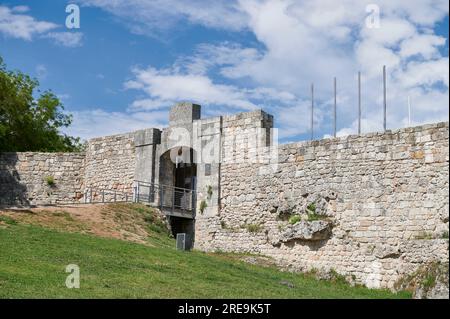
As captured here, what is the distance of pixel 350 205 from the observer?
19.1m

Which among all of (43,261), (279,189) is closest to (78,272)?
(43,261)

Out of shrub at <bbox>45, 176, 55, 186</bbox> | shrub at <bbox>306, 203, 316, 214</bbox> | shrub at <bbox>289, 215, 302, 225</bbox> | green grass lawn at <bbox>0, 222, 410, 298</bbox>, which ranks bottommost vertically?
green grass lawn at <bbox>0, 222, 410, 298</bbox>

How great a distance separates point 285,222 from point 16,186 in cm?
1283

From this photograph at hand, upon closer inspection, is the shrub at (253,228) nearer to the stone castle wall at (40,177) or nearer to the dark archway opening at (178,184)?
the dark archway opening at (178,184)

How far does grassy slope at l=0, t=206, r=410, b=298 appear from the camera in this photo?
1241 cm

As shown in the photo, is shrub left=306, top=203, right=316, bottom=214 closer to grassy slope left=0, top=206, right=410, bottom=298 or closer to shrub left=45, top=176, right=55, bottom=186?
grassy slope left=0, top=206, right=410, bottom=298

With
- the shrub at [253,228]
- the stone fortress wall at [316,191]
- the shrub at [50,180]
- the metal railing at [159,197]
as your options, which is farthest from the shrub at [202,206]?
the shrub at [50,180]

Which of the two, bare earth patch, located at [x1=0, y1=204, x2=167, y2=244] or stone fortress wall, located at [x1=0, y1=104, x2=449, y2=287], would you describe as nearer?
stone fortress wall, located at [x1=0, y1=104, x2=449, y2=287]

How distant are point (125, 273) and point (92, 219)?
7279 mm

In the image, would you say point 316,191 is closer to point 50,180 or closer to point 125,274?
point 125,274

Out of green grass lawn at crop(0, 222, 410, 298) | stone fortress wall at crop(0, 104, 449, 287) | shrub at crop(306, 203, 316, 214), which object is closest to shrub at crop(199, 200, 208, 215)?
stone fortress wall at crop(0, 104, 449, 287)

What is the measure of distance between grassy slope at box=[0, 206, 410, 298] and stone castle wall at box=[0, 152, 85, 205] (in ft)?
28.3

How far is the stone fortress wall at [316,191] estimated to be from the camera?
1773 cm
